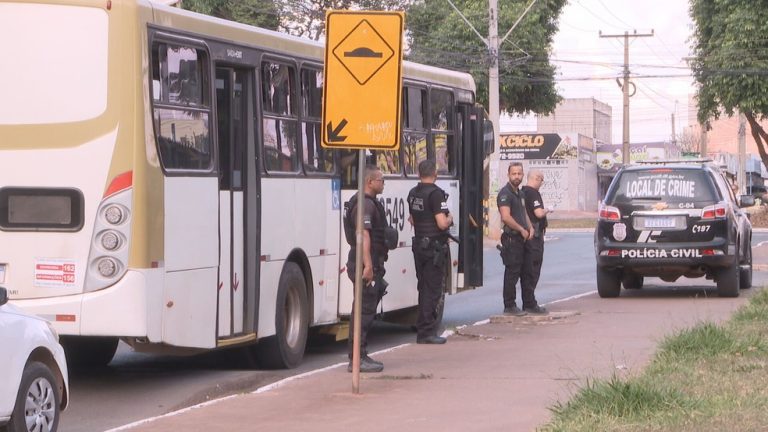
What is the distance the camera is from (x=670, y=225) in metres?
19.1

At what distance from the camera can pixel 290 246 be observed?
42.5 ft

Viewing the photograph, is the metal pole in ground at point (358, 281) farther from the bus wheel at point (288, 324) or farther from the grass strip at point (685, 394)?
the bus wheel at point (288, 324)

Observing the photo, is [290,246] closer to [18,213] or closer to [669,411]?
[18,213]

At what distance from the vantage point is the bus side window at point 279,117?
12.6 m

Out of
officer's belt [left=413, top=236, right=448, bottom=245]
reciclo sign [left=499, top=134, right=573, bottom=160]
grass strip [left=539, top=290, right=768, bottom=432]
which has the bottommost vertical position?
grass strip [left=539, top=290, right=768, bottom=432]

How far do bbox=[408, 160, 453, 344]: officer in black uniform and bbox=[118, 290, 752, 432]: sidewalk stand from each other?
363 mm

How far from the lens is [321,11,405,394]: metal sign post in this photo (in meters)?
10.4

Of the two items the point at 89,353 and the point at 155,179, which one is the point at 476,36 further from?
the point at 155,179

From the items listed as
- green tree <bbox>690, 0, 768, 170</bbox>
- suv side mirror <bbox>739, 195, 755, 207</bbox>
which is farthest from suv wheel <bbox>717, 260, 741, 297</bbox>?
green tree <bbox>690, 0, 768, 170</bbox>

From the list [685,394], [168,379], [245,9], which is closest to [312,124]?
[168,379]

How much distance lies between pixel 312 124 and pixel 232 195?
1.78 meters

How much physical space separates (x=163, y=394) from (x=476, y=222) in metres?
6.49

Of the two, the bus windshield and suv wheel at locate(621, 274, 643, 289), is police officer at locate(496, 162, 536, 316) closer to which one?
suv wheel at locate(621, 274, 643, 289)

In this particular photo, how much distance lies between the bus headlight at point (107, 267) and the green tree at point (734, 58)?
37671 millimetres
